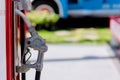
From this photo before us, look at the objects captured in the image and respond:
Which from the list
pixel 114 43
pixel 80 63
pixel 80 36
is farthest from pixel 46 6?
pixel 80 63

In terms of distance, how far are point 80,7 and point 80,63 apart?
3.84 metres

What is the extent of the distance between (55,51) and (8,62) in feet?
14.0

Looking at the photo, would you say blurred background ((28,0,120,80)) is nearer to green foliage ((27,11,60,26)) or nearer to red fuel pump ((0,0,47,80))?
green foliage ((27,11,60,26))

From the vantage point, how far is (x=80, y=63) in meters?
7.00

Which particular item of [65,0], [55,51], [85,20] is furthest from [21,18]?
[85,20]

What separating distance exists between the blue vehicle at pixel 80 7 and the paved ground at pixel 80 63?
2.19 meters

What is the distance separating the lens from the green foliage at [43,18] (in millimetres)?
10422

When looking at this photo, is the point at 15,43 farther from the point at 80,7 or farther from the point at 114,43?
the point at 80,7

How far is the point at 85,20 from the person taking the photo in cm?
1124

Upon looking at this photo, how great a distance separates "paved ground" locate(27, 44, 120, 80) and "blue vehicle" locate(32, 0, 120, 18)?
2189 mm

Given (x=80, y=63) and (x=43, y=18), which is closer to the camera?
(x=80, y=63)

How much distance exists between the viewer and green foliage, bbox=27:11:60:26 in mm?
10422

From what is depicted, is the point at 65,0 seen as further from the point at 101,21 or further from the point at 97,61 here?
the point at 97,61

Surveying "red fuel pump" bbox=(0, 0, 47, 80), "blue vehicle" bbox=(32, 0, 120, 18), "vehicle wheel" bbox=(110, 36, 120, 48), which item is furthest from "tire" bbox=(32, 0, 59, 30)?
"red fuel pump" bbox=(0, 0, 47, 80)
